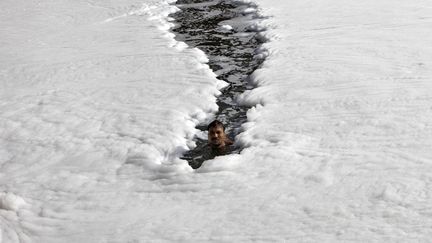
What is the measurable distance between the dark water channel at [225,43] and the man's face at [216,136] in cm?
11

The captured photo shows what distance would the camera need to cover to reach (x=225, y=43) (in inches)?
316

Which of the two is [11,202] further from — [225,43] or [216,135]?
[225,43]

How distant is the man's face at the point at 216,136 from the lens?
4.29 meters

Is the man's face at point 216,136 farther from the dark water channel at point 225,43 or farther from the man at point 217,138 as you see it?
the dark water channel at point 225,43

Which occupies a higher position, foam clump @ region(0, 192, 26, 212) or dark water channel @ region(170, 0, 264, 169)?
foam clump @ region(0, 192, 26, 212)

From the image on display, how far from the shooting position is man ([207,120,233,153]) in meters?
4.29

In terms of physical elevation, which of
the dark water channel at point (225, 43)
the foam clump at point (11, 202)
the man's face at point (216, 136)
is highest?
the man's face at point (216, 136)

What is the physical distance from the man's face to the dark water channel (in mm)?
112

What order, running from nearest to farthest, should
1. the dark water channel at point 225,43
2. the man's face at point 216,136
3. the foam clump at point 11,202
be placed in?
the foam clump at point 11,202 → the man's face at point 216,136 → the dark water channel at point 225,43

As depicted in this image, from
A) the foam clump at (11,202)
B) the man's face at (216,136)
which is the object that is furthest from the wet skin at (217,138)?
the foam clump at (11,202)

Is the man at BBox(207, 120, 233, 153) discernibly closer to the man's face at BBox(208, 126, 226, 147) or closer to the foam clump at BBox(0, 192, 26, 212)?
the man's face at BBox(208, 126, 226, 147)

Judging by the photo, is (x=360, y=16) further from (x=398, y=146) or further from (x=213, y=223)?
(x=213, y=223)

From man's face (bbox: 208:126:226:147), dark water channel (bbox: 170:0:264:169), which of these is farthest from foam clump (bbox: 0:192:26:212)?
man's face (bbox: 208:126:226:147)

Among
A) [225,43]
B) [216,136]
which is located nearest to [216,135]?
[216,136]
